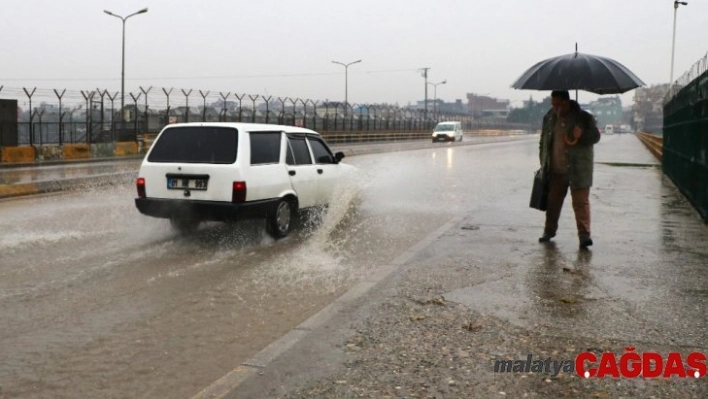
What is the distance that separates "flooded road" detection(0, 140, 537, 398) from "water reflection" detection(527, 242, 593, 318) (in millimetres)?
1743

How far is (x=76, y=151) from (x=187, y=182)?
23.0 metres

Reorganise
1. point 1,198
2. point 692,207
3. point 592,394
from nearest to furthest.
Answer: point 592,394 → point 692,207 → point 1,198

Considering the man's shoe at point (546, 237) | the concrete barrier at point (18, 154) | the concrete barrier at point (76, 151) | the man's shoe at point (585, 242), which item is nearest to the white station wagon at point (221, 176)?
the man's shoe at point (546, 237)

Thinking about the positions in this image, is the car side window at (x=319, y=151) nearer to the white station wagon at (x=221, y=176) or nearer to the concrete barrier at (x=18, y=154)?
the white station wagon at (x=221, y=176)

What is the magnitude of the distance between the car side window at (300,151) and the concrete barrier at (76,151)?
21.7m

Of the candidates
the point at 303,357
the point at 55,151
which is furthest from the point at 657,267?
the point at 55,151

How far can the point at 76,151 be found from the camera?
1145 inches

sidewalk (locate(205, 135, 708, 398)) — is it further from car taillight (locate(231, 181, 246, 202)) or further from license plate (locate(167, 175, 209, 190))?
license plate (locate(167, 175, 209, 190))

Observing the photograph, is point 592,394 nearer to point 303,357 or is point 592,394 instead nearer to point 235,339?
point 303,357

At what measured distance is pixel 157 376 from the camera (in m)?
4.04

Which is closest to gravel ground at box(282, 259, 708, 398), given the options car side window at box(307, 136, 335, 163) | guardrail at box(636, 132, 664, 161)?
car side window at box(307, 136, 335, 163)

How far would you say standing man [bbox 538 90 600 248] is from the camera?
775 centimetres

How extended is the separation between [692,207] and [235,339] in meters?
9.89

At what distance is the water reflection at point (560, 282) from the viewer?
543cm
